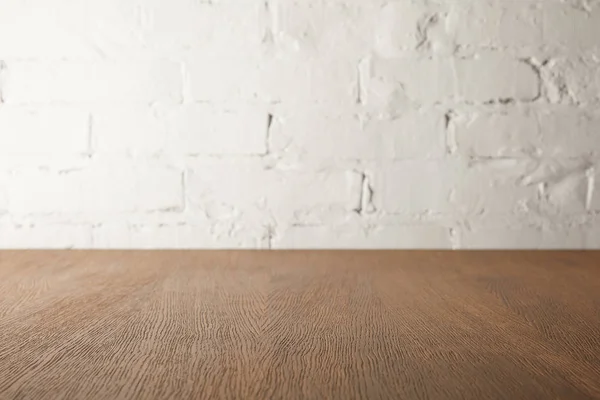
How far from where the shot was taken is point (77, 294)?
1.09 m

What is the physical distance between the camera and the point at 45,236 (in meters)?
1.65

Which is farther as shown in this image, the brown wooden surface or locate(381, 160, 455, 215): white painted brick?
locate(381, 160, 455, 215): white painted brick

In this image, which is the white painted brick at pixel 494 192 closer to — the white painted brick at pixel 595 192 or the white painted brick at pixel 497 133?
the white painted brick at pixel 497 133

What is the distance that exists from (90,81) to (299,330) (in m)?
1.06

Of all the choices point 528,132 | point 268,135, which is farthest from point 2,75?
point 528,132

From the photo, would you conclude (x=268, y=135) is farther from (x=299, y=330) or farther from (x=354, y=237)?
(x=299, y=330)

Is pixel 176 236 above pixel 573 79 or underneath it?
underneath

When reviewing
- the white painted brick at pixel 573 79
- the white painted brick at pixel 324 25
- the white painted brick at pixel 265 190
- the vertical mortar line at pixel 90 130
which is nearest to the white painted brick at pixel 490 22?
the white painted brick at pixel 573 79

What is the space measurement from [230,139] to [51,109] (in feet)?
1.51

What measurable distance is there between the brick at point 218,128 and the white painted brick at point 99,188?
0.09 metres

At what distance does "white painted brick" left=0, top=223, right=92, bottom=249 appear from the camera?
1.64m

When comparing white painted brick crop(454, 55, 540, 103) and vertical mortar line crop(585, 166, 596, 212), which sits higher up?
white painted brick crop(454, 55, 540, 103)

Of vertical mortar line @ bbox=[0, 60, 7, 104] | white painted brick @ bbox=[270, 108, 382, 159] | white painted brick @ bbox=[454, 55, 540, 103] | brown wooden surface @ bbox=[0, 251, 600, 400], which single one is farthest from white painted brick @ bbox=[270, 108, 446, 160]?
vertical mortar line @ bbox=[0, 60, 7, 104]

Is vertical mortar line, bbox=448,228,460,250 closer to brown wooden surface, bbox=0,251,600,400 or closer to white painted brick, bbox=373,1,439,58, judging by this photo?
brown wooden surface, bbox=0,251,600,400
